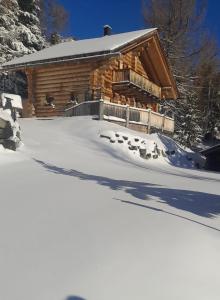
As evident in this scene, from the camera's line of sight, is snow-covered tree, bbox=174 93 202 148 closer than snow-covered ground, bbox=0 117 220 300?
No

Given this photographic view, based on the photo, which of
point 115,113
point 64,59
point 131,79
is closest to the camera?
point 115,113

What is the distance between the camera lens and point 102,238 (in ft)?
17.7

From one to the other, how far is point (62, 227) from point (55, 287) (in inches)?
62.7

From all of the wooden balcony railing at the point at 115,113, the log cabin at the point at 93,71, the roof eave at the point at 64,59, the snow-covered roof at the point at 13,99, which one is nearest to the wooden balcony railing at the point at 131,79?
the log cabin at the point at 93,71

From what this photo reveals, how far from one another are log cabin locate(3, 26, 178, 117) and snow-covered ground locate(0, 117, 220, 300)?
608 inches

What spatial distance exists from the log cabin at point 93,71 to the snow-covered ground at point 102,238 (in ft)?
50.6

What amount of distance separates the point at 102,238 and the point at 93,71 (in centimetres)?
2037

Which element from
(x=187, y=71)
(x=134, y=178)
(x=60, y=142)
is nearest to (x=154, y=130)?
(x=60, y=142)

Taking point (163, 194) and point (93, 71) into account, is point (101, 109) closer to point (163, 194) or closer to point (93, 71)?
point (93, 71)

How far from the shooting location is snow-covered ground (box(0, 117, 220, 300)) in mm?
4297

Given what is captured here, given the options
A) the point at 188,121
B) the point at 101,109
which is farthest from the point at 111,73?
the point at 188,121

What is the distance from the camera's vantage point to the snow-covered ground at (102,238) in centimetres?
430

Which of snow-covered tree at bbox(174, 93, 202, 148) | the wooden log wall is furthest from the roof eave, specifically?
snow-covered tree at bbox(174, 93, 202, 148)

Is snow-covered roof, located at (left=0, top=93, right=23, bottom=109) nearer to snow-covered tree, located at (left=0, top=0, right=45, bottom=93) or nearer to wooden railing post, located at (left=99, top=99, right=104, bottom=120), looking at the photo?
wooden railing post, located at (left=99, top=99, right=104, bottom=120)
